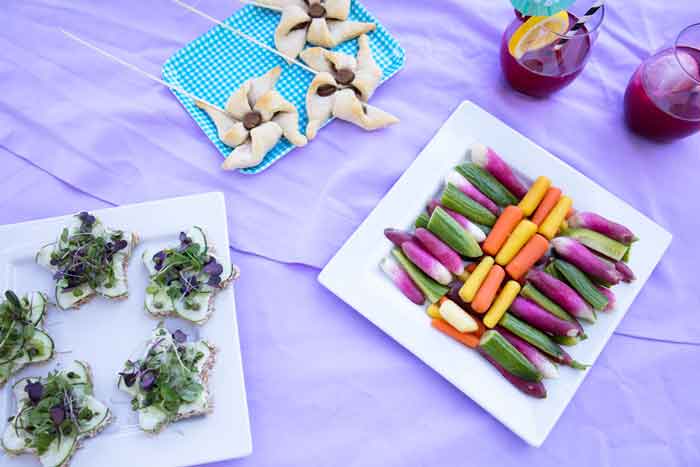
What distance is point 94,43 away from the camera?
5.05ft

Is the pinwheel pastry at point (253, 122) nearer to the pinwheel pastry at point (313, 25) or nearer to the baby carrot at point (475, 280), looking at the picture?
the pinwheel pastry at point (313, 25)

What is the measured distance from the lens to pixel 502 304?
1282 mm

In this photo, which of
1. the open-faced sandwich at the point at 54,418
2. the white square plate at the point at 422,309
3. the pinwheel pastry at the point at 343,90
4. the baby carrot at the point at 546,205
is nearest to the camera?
the open-faced sandwich at the point at 54,418

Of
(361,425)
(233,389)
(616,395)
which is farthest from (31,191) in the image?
(616,395)

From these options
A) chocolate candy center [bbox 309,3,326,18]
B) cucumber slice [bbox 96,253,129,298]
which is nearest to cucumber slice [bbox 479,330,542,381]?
cucumber slice [bbox 96,253,129,298]

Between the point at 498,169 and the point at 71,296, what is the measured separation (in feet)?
3.05

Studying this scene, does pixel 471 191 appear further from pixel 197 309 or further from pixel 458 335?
pixel 197 309

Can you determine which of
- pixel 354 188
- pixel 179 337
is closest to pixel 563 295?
pixel 354 188

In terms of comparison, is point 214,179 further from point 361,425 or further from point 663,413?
point 663,413

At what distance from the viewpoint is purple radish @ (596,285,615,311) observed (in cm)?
128

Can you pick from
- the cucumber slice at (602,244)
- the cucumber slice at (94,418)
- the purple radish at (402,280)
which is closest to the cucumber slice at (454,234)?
the purple radish at (402,280)

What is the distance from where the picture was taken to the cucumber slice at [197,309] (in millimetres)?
1245

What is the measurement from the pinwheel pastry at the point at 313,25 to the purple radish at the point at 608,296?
32.0 inches

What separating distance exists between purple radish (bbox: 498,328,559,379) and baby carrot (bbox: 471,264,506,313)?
7 centimetres
